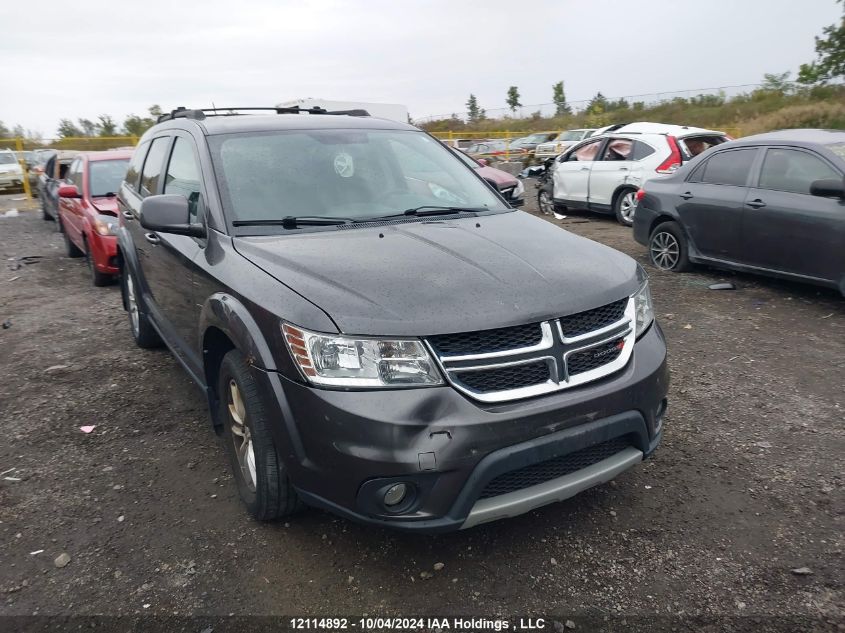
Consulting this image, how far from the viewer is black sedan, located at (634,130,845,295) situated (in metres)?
5.82

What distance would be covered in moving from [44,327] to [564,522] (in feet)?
18.6

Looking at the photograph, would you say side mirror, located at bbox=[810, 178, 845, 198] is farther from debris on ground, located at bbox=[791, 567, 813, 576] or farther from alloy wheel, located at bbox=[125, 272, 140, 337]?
alloy wheel, located at bbox=[125, 272, 140, 337]

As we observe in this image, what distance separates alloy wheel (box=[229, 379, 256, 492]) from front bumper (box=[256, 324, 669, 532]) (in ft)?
1.56

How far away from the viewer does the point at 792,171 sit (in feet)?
20.6

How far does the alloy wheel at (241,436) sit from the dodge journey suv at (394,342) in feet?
0.05

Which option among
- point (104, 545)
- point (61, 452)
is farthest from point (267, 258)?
point (61, 452)

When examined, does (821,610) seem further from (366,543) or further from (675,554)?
(366,543)

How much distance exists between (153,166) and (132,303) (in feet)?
5.04

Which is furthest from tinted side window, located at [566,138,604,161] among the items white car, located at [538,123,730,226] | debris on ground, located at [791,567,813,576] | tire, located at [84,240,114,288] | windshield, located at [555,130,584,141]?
windshield, located at [555,130,584,141]

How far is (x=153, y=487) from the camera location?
3.50 m

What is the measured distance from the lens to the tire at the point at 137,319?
5.25 metres

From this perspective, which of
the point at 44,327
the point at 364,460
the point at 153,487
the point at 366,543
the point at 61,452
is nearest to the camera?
the point at 364,460

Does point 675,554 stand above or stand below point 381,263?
below

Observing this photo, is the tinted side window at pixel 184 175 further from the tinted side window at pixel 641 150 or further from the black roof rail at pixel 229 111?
the tinted side window at pixel 641 150
